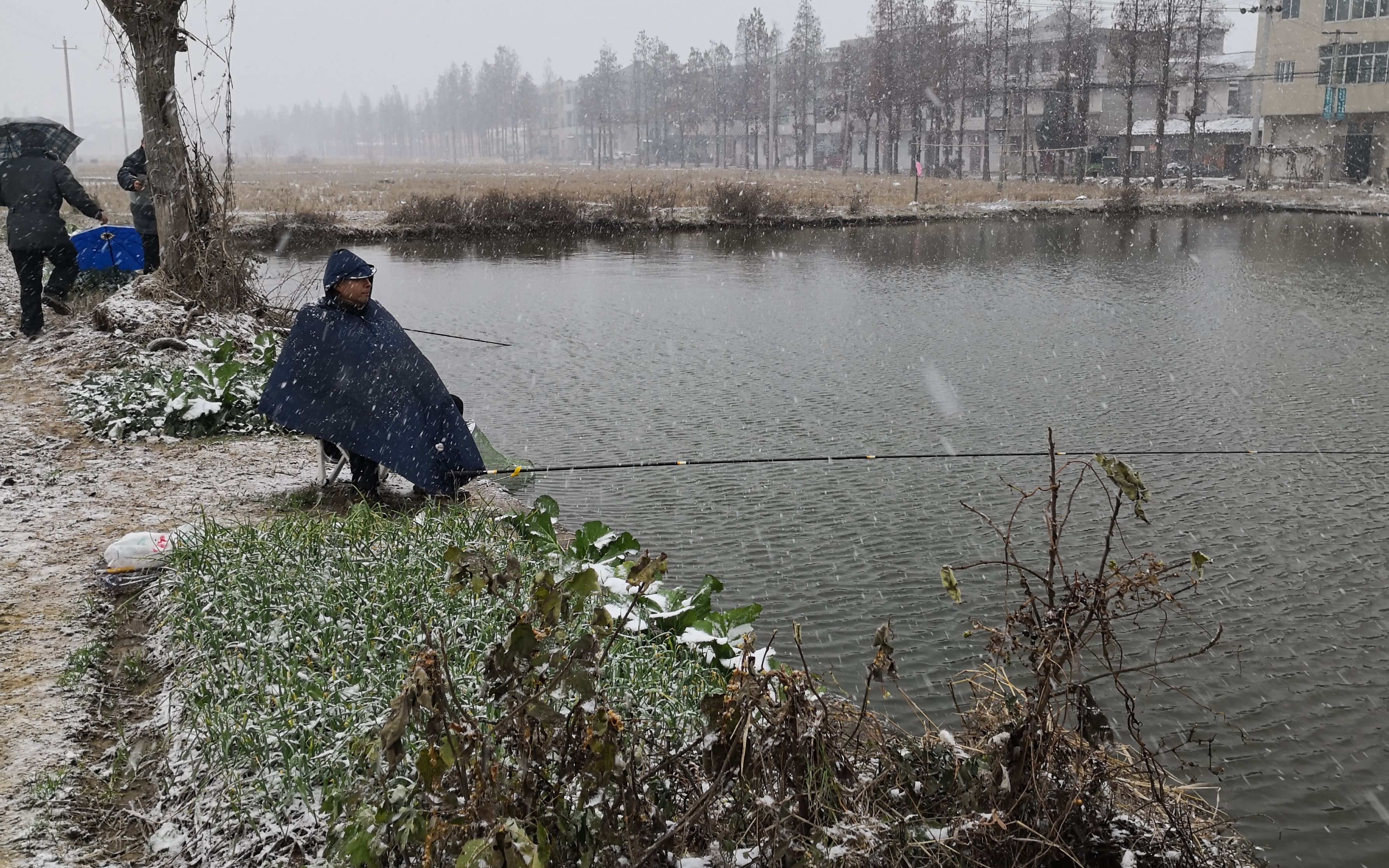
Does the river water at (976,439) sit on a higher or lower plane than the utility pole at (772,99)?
lower

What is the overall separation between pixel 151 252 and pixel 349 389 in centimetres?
804

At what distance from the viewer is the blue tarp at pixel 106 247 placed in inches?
509

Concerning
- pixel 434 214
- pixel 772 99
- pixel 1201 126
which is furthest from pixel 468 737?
pixel 772 99

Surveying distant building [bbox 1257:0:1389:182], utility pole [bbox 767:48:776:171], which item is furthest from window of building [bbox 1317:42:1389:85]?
utility pole [bbox 767:48:776:171]

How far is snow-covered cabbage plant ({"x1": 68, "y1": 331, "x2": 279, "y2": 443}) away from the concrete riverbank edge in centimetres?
1752

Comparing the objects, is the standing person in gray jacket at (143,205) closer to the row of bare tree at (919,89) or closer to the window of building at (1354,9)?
the row of bare tree at (919,89)

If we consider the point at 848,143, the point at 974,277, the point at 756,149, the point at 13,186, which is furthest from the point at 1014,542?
the point at 756,149

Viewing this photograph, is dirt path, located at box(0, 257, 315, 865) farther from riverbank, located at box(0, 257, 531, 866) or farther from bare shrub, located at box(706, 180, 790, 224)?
bare shrub, located at box(706, 180, 790, 224)

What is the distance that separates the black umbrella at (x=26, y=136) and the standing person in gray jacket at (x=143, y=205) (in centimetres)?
105

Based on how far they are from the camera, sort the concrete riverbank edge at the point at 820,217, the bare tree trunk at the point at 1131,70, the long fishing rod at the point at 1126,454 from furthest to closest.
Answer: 1. the bare tree trunk at the point at 1131,70
2. the concrete riverbank edge at the point at 820,217
3. the long fishing rod at the point at 1126,454

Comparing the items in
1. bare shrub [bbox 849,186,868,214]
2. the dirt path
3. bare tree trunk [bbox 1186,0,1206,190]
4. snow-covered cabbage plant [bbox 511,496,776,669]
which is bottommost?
snow-covered cabbage plant [bbox 511,496,776,669]

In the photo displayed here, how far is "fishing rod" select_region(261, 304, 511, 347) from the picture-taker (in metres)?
11.4

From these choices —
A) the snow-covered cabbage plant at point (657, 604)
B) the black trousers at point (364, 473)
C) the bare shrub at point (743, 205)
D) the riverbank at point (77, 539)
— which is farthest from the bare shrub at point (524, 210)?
the snow-covered cabbage plant at point (657, 604)

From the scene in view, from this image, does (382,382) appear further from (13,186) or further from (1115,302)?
(1115,302)
